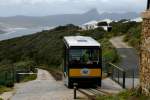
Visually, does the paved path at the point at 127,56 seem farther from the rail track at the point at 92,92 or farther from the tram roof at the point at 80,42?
the rail track at the point at 92,92

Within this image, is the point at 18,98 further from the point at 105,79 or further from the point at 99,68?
the point at 105,79

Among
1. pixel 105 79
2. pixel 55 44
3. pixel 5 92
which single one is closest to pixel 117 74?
pixel 105 79

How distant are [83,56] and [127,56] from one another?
2008 cm

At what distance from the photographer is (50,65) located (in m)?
64.9

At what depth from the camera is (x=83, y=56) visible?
31031mm

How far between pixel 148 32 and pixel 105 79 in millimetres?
20210

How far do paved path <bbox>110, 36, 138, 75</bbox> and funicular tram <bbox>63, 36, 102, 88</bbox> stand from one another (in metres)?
7.75

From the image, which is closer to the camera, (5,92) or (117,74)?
(5,92)

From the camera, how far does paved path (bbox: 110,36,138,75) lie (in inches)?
1714

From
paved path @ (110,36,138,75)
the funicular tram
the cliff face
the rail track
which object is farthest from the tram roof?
the cliff face

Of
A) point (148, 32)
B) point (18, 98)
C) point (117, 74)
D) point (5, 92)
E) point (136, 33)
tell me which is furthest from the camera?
point (136, 33)

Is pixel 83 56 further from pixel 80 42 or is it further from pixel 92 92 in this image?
pixel 92 92

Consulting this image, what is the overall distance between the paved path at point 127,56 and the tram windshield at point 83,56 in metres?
7.80

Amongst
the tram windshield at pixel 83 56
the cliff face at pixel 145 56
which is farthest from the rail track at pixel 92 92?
the cliff face at pixel 145 56
